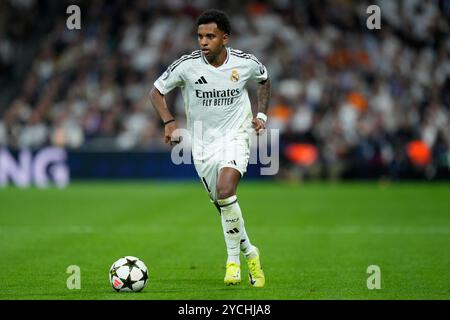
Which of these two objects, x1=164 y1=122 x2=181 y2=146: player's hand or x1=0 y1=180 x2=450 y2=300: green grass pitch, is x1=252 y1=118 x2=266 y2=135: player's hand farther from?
x1=0 y1=180 x2=450 y2=300: green grass pitch

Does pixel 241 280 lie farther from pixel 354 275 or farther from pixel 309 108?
pixel 309 108

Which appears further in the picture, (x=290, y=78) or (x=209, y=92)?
(x=290, y=78)

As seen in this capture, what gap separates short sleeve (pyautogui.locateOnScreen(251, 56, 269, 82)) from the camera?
9.95 metres

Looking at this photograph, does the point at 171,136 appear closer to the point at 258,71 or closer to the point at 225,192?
the point at 225,192

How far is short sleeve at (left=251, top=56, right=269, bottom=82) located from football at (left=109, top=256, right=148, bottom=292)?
2.45 meters

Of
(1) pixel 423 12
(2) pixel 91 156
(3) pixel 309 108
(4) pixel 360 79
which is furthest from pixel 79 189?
(1) pixel 423 12

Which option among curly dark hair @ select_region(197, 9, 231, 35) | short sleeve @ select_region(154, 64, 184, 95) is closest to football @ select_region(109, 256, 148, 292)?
short sleeve @ select_region(154, 64, 184, 95)

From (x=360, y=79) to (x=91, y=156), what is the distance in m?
8.08

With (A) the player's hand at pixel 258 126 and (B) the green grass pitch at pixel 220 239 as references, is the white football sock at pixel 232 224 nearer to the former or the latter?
(B) the green grass pitch at pixel 220 239

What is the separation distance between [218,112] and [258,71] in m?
0.68

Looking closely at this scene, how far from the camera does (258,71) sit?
10.0 meters

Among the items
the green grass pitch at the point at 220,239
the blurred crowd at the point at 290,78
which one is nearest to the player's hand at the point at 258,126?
the green grass pitch at the point at 220,239

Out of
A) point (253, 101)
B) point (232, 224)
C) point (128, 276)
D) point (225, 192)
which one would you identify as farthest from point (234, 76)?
point (253, 101)

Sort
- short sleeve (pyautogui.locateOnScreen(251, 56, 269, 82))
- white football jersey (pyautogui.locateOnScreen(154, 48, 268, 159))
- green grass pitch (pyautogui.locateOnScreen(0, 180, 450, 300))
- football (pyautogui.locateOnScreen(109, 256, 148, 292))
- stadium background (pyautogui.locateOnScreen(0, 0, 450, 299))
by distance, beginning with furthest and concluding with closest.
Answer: stadium background (pyautogui.locateOnScreen(0, 0, 450, 299)) < short sleeve (pyautogui.locateOnScreen(251, 56, 269, 82)) < white football jersey (pyautogui.locateOnScreen(154, 48, 268, 159)) < green grass pitch (pyautogui.locateOnScreen(0, 180, 450, 300)) < football (pyautogui.locateOnScreen(109, 256, 148, 292))
